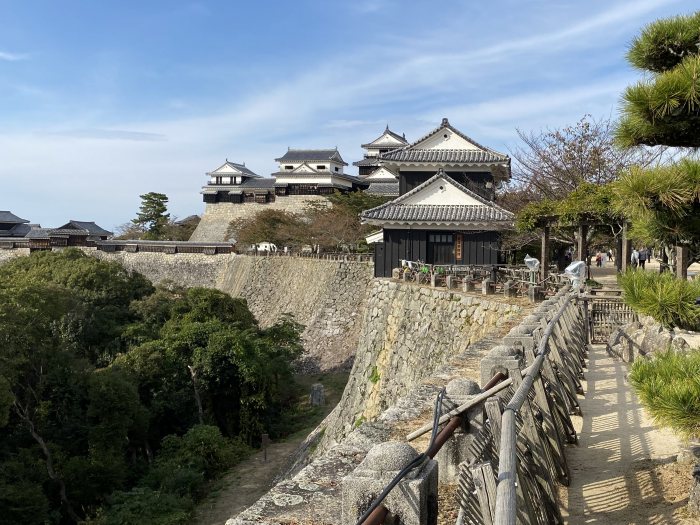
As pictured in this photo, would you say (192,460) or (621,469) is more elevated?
(621,469)

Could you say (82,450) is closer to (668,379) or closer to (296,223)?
(668,379)

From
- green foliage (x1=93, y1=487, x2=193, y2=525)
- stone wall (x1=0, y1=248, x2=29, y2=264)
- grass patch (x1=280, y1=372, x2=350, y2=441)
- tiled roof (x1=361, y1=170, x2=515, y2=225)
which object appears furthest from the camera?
stone wall (x1=0, y1=248, x2=29, y2=264)

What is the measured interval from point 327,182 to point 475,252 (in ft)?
94.8

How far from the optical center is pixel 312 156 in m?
49.1

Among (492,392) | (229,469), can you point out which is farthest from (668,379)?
(229,469)

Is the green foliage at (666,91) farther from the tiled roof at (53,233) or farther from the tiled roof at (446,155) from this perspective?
the tiled roof at (53,233)

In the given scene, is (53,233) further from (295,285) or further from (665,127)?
(665,127)

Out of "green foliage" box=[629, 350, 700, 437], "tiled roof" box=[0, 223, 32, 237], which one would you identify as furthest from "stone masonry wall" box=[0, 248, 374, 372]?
"green foliage" box=[629, 350, 700, 437]

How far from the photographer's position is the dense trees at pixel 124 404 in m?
13.6

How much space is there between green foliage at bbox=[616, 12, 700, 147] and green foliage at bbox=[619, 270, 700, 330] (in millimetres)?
1140

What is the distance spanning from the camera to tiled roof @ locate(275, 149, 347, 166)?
48.1 m

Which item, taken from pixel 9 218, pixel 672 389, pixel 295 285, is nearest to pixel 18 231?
pixel 9 218

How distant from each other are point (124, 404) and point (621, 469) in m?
13.3

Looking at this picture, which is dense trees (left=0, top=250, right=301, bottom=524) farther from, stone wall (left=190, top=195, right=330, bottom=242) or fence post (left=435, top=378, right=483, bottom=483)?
stone wall (left=190, top=195, right=330, bottom=242)
